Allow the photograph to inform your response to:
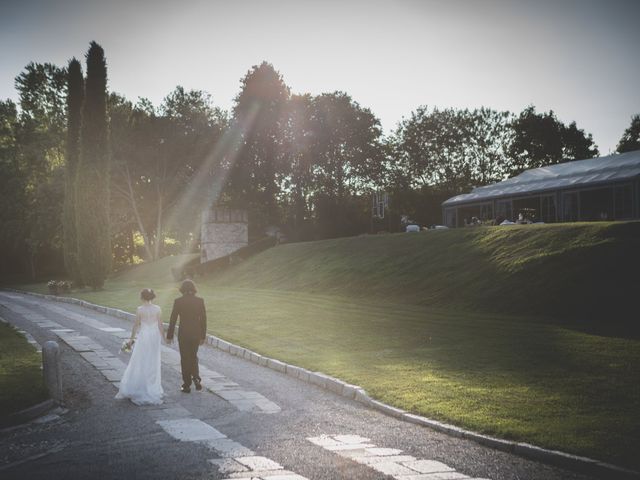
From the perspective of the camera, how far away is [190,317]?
11719 mm

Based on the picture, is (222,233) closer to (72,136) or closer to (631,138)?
(72,136)

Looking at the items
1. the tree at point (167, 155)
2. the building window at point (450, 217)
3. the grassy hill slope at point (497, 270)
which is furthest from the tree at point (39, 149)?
the building window at point (450, 217)

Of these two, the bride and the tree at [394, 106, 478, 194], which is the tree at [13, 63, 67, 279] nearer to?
the tree at [394, 106, 478, 194]

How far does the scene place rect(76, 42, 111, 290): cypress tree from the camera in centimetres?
4047

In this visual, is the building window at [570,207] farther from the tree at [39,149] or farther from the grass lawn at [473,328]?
the tree at [39,149]

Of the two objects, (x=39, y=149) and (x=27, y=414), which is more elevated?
(x=39, y=149)

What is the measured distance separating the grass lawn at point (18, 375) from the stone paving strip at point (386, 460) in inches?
197

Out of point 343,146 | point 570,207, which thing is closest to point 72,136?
point 343,146

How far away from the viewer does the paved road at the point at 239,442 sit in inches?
263

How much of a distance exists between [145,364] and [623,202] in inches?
1264

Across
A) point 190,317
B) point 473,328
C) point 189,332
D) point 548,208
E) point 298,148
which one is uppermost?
point 298,148

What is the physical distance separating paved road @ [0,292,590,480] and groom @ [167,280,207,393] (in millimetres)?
368

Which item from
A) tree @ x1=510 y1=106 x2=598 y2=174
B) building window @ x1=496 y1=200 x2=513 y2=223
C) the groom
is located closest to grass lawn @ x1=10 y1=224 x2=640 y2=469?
the groom

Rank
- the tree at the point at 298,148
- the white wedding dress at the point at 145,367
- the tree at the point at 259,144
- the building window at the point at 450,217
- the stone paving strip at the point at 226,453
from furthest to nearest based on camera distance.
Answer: the tree at the point at 298,148
the tree at the point at 259,144
the building window at the point at 450,217
the white wedding dress at the point at 145,367
the stone paving strip at the point at 226,453
